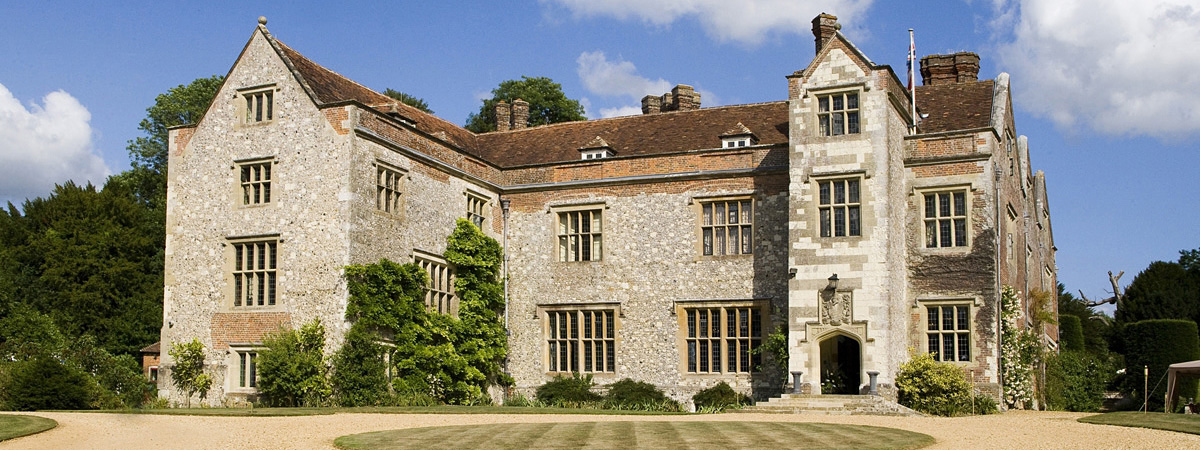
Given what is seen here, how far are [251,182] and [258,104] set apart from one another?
170cm

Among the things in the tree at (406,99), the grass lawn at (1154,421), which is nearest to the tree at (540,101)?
the tree at (406,99)

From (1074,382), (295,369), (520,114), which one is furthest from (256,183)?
(1074,382)

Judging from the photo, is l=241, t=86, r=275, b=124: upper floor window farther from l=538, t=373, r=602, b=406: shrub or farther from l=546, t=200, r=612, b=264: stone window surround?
l=538, t=373, r=602, b=406: shrub

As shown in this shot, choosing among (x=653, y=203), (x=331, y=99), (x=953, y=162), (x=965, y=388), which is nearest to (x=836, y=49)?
(x=953, y=162)

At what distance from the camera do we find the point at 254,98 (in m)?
24.3

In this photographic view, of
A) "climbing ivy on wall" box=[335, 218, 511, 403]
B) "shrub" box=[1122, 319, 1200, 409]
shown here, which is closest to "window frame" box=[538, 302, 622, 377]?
"climbing ivy on wall" box=[335, 218, 511, 403]

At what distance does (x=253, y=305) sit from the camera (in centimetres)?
2353

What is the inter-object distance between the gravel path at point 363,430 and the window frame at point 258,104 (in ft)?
24.2

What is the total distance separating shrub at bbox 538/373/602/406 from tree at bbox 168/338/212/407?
23.9 feet

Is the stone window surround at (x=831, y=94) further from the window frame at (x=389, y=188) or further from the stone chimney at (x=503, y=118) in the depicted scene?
the stone chimney at (x=503, y=118)

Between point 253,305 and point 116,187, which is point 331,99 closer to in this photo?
point 253,305

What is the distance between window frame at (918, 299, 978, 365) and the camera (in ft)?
77.3

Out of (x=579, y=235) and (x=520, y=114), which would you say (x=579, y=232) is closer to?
(x=579, y=235)

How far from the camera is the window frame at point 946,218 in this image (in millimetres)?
23859
